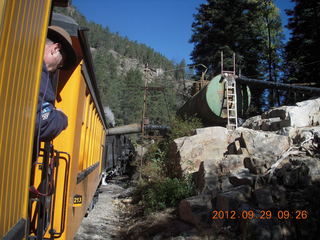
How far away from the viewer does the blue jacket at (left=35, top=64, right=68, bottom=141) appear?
1.71m

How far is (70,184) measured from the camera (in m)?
3.17

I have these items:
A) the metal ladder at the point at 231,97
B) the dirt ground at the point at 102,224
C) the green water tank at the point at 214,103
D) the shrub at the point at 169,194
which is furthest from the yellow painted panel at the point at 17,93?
the metal ladder at the point at 231,97

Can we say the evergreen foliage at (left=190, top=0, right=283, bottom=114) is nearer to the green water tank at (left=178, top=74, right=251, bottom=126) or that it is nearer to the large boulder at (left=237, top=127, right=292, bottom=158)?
the green water tank at (left=178, top=74, right=251, bottom=126)

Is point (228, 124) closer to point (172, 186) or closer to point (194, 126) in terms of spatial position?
point (194, 126)

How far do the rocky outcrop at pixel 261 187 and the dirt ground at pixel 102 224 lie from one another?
6.16 feet

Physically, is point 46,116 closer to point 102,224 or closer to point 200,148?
point 102,224

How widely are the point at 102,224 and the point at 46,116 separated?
6551mm

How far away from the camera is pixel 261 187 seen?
6125mm

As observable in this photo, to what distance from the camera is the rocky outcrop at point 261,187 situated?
4.98 meters

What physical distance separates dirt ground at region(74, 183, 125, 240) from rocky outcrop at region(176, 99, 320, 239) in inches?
73.9

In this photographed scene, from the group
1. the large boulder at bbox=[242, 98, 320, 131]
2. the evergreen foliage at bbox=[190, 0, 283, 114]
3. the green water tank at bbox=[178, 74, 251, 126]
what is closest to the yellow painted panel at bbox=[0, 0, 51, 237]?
the large boulder at bbox=[242, 98, 320, 131]

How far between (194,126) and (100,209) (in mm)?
6651

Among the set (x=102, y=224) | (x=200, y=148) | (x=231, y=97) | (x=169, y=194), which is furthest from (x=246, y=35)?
(x=102, y=224)
